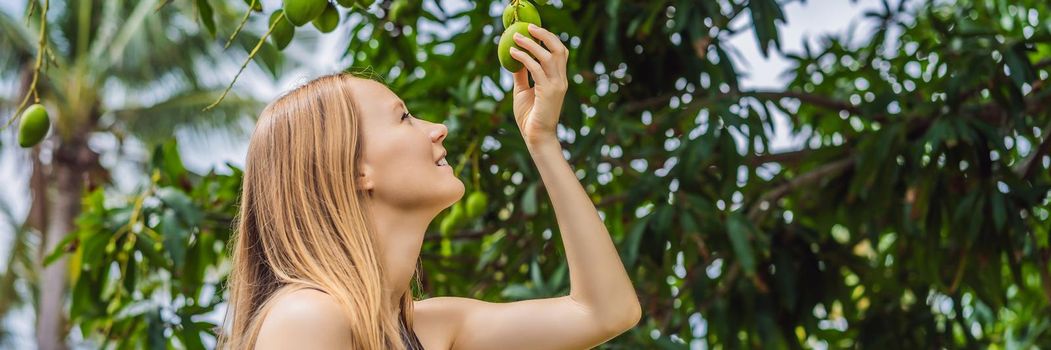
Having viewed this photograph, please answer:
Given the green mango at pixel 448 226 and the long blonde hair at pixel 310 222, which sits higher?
the long blonde hair at pixel 310 222

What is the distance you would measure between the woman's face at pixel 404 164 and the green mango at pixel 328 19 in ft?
0.99

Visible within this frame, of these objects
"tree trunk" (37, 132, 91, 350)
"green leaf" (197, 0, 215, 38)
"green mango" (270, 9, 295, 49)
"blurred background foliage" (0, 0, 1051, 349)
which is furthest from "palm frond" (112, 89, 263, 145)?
"green mango" (270, 9, 295, 49)

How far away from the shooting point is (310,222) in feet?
4.59

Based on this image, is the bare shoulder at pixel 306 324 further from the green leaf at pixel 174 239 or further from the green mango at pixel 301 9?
the green leaf at pixel 174 239

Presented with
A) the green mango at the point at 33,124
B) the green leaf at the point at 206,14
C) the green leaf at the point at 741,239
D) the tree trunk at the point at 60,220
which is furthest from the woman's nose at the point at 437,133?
the tree trunk at the point at 60,220

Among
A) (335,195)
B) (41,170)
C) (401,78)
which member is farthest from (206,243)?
(41,170)

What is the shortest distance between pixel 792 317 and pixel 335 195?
6.71 feet

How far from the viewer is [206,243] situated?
3215 millimetres

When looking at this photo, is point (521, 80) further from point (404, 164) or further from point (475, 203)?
point (475, 203)

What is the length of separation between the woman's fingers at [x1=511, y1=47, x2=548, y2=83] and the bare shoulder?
11.9 inches

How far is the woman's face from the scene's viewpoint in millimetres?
1423

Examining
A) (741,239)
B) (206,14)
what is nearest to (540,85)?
(206,14)

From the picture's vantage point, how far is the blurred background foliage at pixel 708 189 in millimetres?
2855

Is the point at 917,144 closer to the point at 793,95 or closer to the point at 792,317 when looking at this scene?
the point at 793,95
